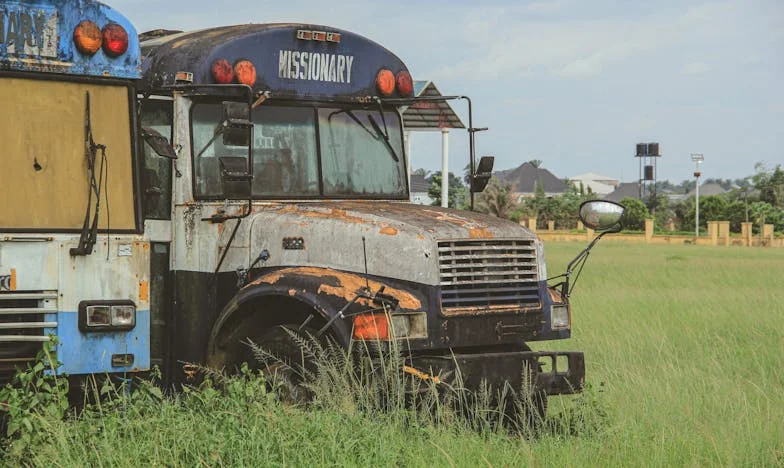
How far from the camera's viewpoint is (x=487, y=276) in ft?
24.8

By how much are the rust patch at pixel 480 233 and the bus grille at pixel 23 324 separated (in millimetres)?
2478

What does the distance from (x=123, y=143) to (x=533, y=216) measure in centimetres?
7171

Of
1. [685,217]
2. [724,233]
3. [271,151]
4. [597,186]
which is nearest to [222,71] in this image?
[271,151]

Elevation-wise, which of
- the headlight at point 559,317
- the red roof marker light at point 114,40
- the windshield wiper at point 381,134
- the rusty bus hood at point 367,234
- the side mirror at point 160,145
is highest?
the red roof marker light at point 114,40

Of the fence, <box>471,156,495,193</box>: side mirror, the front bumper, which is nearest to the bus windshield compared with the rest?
<box>471,156,495,193</box>: side mirror

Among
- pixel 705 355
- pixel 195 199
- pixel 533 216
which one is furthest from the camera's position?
pixel 533 216

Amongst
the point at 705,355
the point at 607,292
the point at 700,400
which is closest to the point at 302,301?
the point at 700,400

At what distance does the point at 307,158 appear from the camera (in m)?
8.44

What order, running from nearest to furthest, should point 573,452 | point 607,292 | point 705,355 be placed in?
point 573,452 → point 705,355 → point 607,292

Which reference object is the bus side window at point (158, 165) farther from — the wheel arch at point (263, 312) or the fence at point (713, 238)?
the fence at point (713, 238)

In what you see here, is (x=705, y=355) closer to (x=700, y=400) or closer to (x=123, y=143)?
(x=700, y=400)

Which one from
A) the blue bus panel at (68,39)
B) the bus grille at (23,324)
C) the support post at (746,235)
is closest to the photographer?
the bus grille at (23,324)

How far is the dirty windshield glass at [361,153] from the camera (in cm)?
854

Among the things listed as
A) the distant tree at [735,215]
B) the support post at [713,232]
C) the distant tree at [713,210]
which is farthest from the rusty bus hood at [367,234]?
the distant tree at [713,210]
